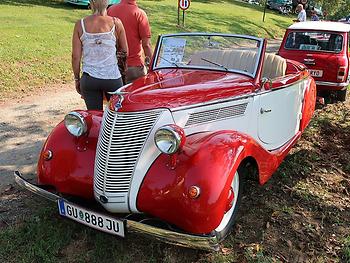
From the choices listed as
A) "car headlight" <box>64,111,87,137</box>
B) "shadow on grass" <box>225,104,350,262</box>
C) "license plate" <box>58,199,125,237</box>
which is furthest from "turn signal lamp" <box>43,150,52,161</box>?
"shadow on grass" <box>225,104,350,262</box>

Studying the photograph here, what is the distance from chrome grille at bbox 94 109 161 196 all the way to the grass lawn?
208 inches

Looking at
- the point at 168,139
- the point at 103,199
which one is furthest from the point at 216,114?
the point at 103,199

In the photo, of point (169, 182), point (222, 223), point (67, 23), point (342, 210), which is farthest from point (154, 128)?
point (67, 23)

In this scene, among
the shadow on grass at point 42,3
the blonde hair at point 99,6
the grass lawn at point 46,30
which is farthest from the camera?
the shadow on grass at point 42,3

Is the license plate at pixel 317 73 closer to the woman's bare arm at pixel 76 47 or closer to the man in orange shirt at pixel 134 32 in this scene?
the man in orange shirt at pixel 134 32

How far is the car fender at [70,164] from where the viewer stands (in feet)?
11.4

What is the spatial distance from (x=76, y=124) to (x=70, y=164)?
0.35 meters

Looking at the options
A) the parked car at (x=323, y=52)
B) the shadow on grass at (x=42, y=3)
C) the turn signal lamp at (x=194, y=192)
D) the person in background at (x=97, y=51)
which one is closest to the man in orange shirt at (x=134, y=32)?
the person in background at (x=97, y=51)

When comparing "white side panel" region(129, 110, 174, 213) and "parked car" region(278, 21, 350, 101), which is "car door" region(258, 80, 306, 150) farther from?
"parked car" region(278, 21, 350, 101)

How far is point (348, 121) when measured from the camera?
699cm

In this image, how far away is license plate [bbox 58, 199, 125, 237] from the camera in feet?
9.84

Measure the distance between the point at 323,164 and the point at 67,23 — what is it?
11.4 metres

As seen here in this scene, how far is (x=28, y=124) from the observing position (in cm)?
641

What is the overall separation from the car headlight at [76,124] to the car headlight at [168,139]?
84 cm
